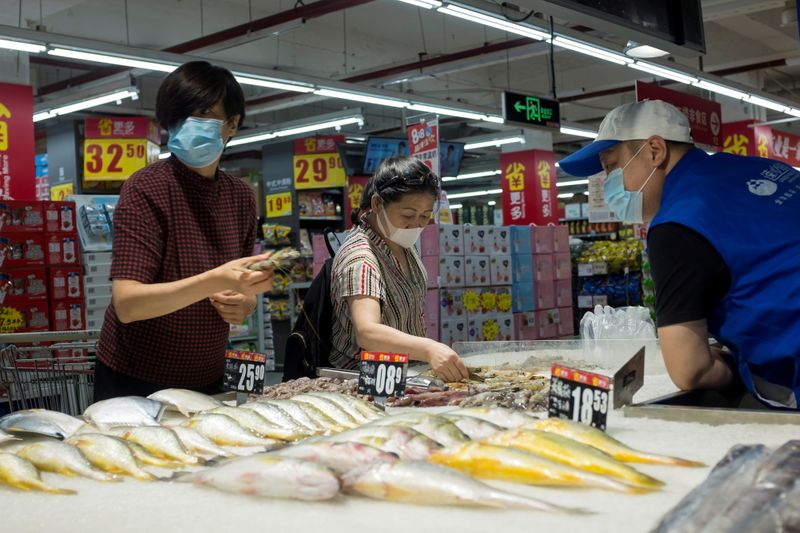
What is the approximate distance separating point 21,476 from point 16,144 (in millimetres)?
9899

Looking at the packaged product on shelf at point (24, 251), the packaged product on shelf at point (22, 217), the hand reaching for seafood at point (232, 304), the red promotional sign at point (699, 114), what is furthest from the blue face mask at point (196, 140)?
the red promotional sign at point (699, 114)

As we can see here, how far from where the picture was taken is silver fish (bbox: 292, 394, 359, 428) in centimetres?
183


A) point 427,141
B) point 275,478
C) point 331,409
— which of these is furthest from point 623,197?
point 427,141

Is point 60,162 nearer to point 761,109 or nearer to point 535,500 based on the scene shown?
point 761,109

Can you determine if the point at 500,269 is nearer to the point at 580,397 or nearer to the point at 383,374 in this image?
the point at 383,374

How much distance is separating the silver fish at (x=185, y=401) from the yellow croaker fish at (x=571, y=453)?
3.28 ft

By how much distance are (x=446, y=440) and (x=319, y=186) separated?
14623 millimetres

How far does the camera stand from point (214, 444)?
→ 167cm

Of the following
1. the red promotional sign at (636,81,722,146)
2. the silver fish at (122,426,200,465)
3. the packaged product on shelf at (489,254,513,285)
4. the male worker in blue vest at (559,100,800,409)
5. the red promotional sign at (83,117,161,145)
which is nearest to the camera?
the silver fish at (122,426,200,465)

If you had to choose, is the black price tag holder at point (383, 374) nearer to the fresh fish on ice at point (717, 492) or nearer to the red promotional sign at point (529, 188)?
the fresh fish on ice at point (717, 492)

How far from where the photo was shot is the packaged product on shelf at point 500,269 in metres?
11.9

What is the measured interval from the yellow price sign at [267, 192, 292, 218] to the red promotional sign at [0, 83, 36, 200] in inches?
228

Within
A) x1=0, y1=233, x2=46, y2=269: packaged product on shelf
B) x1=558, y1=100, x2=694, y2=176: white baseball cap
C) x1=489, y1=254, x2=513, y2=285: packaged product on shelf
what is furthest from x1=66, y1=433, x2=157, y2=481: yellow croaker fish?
x1=489, y1=254, x2=513, y2=285: packaged product on shelf

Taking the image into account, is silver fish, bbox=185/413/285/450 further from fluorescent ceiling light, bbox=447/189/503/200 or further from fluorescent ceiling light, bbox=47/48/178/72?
fluorescent ceiling light, bbox=447/189/503/200
